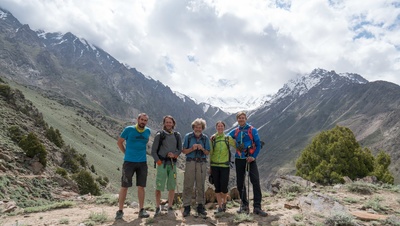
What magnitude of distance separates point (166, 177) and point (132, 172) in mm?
1130

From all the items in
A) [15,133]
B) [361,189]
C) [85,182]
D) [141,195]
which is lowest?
[85,182]

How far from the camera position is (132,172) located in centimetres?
985

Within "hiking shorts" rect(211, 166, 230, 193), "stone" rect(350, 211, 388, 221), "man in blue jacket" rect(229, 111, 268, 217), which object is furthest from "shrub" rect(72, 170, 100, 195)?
"stone" rect(350, 211, 388, 221)

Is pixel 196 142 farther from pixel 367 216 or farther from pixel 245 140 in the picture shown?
pixel 367 216

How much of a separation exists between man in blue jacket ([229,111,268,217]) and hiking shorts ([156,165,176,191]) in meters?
2.31

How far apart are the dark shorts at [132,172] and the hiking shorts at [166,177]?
20.5 inches

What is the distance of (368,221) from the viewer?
9.43 meters

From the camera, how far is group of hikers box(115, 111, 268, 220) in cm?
980

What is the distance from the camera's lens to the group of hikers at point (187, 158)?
9.80 m

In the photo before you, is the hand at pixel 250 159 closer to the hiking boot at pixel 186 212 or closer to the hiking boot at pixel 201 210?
the hiking boot at pixel 201 210

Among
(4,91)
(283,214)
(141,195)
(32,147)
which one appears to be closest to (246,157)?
(283,214)

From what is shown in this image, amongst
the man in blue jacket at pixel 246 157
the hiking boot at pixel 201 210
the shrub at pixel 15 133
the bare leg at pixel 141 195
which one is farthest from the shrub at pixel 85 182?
the man in blue jacket at pixel 246 157

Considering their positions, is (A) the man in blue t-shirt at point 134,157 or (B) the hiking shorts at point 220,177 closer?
(A) the man in blue t-shirt at point 134,157

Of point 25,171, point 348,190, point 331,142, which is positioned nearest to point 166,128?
point 348,190
